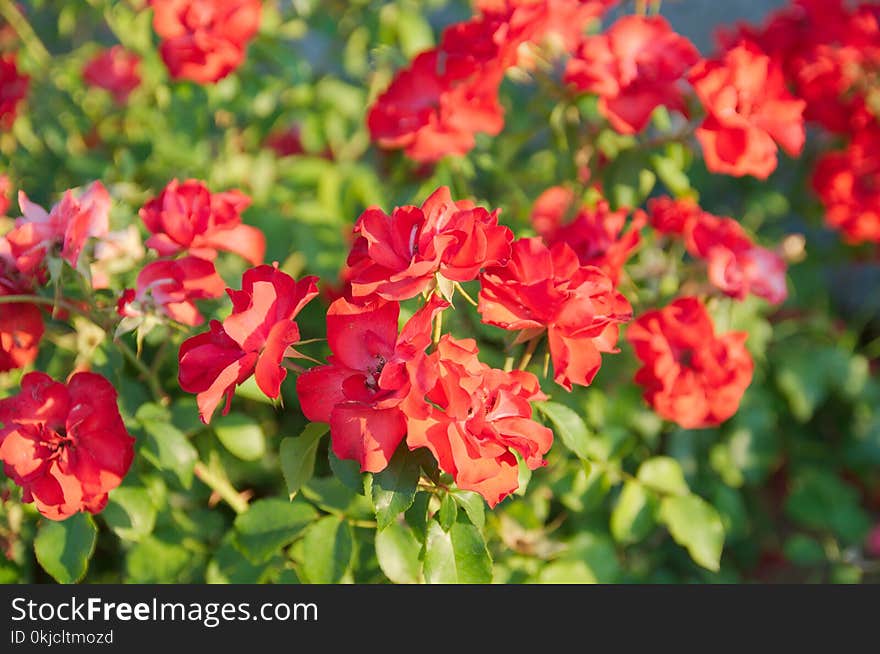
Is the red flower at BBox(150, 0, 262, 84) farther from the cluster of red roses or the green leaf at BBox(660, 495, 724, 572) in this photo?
the green leaf at BBox(660, 495, 724, 572)

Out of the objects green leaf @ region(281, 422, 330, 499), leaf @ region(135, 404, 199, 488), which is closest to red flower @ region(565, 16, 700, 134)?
green leaf @ region(281, 422, 330, 499)

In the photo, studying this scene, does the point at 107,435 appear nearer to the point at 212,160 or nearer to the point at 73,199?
the point at 73,199

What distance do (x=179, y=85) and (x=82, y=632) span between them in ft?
3.26

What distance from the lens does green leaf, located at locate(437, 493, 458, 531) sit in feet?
2.86

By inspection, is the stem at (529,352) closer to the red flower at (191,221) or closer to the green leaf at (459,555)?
the green leaf at (459,555)

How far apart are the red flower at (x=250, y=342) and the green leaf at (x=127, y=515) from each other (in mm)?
313

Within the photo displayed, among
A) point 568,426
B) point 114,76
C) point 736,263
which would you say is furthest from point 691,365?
point 114,76

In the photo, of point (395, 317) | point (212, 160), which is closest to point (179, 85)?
point (212, 160)

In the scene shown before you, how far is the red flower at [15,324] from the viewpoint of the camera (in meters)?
0.99

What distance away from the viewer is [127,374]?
1.24 metres

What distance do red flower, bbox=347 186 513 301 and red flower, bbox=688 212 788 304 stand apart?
51 cm

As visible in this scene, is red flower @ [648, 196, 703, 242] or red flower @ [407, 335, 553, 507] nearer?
red flower @ [407, 335, 553, 507]

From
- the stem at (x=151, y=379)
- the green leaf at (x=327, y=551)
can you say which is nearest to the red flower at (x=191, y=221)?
the stem at (x=151, y=379)


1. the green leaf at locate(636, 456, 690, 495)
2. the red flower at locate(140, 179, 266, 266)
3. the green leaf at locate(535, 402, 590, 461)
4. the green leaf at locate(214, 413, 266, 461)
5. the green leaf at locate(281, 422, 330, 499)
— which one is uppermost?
the red flower at locate(140, 179, 266, 266)
